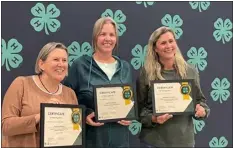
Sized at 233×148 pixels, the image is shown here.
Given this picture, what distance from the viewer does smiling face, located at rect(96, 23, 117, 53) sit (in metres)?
2.24

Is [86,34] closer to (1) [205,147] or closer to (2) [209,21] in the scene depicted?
(2) [209,21]

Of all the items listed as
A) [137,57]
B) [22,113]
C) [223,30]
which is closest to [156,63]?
[137,57]

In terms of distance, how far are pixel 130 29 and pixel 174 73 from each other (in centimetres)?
72

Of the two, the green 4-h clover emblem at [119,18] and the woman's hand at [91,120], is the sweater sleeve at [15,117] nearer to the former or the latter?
the woman's hand at [91,120]

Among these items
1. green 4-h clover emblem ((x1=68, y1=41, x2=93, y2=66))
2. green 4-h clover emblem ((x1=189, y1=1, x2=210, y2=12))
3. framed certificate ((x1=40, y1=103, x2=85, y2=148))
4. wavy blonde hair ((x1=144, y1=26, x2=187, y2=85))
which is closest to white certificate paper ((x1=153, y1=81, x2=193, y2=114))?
wavy blonde hair ((x1=144, y1=26, x2=187, y2=85))

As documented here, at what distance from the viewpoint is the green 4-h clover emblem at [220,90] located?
10.1 feet

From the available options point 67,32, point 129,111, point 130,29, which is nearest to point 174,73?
point 129,111

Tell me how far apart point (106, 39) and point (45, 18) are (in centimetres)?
68

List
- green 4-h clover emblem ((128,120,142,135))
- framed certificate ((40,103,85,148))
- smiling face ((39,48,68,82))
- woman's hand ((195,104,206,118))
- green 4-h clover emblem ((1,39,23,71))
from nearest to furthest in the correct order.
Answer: framed certificate ((40,103,85,148))
smiling face ((39,48,68,82))
woman's hand ((195,104,206,118))
green 4-h clover emblem ((1,39,23,71))
green 4-h clover emblem ((128,120,142,135))

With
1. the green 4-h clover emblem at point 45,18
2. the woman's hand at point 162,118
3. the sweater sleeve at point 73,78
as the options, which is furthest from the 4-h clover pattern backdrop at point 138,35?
the woman's hand at point 162,118

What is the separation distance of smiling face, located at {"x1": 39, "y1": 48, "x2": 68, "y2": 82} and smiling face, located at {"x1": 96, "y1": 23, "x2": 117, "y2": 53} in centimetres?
31

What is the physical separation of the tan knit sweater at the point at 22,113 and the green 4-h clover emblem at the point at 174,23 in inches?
55.1

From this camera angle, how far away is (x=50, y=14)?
8.72ft

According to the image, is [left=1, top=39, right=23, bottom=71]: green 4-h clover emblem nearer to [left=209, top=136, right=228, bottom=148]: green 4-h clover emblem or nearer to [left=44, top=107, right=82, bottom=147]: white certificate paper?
[left=44, top=107, right=82, bottom=147]: white certificate paper
